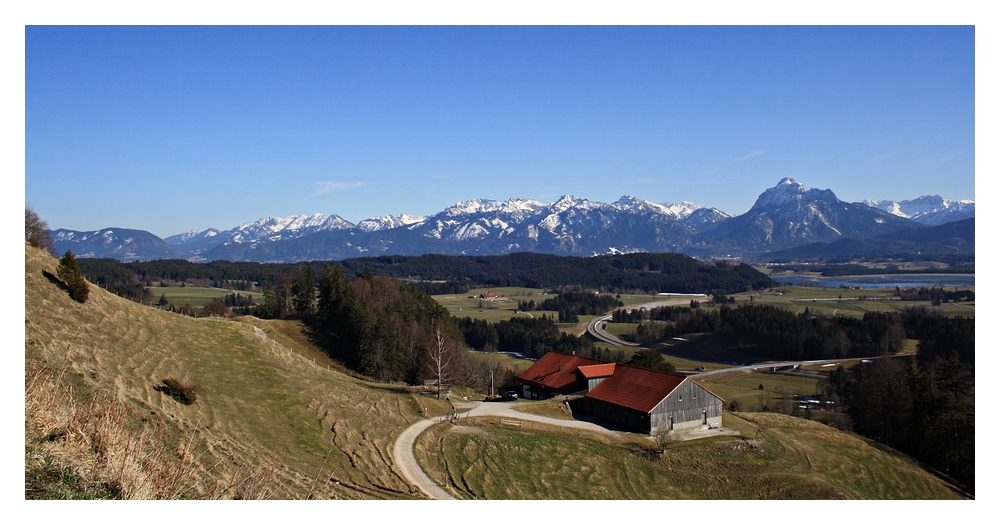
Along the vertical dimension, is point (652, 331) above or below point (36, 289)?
below

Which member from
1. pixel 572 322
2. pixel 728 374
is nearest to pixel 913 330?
pixel 728 374

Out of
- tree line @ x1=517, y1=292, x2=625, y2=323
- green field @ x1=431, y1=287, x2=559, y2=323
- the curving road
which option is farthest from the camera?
tree line @ x1=517, y1=292, x2=625, y2=323

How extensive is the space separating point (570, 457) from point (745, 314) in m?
96.4

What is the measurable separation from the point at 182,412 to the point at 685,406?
103 ft

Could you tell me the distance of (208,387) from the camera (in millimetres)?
29781

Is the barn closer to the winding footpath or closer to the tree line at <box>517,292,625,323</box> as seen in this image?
the winding footpath

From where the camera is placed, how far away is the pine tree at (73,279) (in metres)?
32.4

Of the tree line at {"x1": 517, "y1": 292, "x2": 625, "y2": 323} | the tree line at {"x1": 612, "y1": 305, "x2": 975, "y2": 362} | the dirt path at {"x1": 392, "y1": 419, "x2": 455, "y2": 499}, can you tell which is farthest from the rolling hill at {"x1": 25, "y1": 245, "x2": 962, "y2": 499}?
the tree line at {"x1": 517, "y1": 292, "x2": 625, "y2": 323}

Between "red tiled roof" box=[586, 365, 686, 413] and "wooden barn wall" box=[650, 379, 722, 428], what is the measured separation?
0.45m

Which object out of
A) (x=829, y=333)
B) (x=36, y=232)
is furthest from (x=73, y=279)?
(x=829, y=333)

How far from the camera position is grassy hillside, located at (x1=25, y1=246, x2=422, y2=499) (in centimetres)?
867

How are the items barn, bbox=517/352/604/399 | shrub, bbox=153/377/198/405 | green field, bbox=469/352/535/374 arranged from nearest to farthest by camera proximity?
shrub, bbox=153/377/198/405, barn, bbox=517/352/604/399, green field, bbox=469/352/535/374

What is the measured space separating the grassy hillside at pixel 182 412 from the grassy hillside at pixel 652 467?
3876 mm

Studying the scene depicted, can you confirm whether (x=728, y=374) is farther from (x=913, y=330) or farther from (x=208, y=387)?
(x=208, y=387)
